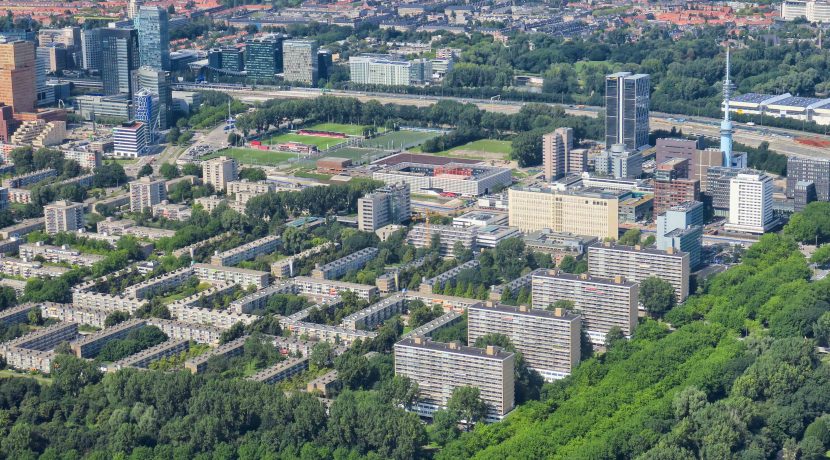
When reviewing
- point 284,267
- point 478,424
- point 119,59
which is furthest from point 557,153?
point 119,59

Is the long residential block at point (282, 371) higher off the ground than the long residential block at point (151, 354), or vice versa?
the long residential block at point (151, 354)

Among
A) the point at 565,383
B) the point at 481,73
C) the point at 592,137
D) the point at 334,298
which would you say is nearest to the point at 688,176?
the point at 592,137

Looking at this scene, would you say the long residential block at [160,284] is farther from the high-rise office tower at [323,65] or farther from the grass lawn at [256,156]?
the high-rise office tower at [323,65]

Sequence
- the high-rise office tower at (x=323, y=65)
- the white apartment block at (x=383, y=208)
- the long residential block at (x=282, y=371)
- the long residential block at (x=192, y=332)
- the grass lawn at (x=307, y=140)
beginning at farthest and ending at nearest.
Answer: the high-rise office tower at (x=323, y=65)
the grass lawn at (x=307, y=140)
the white apartment block at (x=383, y=208)
the long residential block at (x=192, y=332)
the long residential block at (x=282, y=371)

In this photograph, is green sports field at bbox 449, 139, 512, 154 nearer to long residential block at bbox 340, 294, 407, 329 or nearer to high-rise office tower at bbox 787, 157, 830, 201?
high-rise office tower at bbox 787, 157, 830, 201

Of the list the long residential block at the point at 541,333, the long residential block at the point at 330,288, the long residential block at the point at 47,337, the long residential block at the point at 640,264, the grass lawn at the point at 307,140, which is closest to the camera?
the long residential block at the point at 541,333

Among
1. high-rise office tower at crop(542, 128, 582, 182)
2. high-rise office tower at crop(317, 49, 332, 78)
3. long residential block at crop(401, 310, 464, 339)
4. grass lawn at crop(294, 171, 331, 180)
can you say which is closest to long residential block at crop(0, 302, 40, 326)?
long residential block at crop(401, 310, 464, 339)

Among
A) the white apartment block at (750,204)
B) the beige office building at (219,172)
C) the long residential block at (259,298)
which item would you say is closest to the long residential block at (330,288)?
the long residential block at (259,298)
